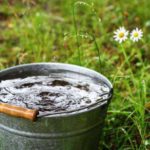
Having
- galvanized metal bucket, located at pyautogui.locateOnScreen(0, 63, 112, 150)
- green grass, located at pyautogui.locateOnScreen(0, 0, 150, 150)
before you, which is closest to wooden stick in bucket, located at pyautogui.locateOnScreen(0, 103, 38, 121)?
galvanized metal bucket, located at pyautogui.locateOnScreen(0, 63, 112, 150)

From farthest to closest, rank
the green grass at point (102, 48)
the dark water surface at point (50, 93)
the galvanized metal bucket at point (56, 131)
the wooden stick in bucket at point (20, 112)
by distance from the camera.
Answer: the green grass at point (102, 48) < the dark water surface at point (50, 93) < the galvanized metal bucket at point (56, 131) < the wooden stick in bucket at point (20, 112)

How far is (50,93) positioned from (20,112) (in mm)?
453

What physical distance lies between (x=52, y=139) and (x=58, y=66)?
2.28 ft

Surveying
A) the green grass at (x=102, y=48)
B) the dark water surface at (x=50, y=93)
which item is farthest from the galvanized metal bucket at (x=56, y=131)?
the green grass at (x=102, y=48)

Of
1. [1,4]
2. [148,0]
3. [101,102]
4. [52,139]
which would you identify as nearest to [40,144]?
[52,139]

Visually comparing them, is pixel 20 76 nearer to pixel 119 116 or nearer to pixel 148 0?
pixel 119 116

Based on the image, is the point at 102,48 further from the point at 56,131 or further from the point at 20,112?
the point at 20,112

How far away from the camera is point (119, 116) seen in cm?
330

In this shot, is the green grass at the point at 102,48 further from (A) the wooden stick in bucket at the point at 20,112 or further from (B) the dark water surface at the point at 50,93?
(A) the wooden stick in bucket at the point at 20,112

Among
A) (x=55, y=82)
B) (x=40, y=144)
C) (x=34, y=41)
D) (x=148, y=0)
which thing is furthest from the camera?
(x=148, y=0)

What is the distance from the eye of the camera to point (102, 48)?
448 cm

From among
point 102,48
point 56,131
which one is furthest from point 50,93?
point 102,48

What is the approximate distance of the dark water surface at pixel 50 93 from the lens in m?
2.56

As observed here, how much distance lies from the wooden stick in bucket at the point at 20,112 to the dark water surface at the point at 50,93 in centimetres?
9
